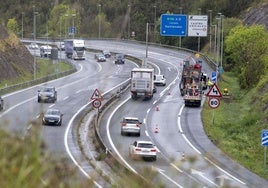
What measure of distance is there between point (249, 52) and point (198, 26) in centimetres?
624

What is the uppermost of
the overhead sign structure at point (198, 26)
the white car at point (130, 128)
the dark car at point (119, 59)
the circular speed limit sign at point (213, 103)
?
the overhead sign structure at point (198, 26)

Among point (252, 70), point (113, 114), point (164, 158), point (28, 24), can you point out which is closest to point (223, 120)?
point (113, 114)

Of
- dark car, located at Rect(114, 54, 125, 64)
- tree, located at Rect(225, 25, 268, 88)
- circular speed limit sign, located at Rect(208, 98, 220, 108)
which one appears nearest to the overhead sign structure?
tree, located at Rect(225, 25, 268, 88)

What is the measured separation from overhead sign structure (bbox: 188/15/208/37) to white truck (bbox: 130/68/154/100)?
17.1 m

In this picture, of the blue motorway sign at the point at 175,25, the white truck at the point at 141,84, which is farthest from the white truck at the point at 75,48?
the white truck at the point at 141,84

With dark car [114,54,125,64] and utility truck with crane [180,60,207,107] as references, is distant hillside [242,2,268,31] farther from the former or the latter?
utility truck with crane [180,60,207,107]

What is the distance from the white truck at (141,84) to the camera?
50094 millimetres

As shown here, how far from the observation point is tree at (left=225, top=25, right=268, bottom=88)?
60.7 metres

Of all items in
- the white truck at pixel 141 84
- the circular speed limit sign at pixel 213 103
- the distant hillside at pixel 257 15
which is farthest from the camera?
the distant hillside at pixel 257 15

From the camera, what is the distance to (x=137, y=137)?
35.4 m

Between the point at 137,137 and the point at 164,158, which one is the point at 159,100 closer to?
the point at 137,137

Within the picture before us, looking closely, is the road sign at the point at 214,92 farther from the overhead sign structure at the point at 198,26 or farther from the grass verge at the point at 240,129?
the overhead sign structure at the point at 198,26

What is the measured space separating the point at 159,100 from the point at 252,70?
13962 millimetres

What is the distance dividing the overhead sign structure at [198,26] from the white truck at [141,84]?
17.1m
